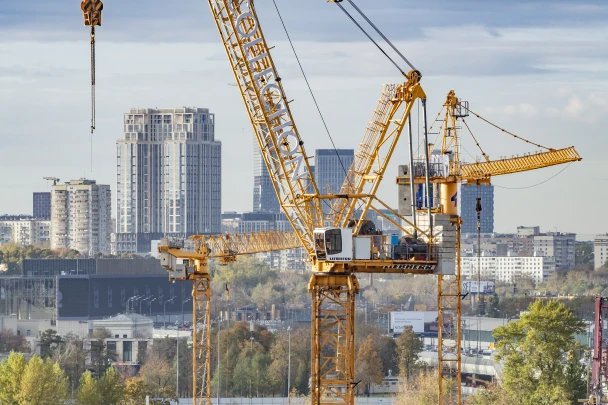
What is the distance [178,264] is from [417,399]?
20.5m

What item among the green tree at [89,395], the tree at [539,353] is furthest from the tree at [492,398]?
the green tree at [89,395]

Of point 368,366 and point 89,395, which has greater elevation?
point 89,395

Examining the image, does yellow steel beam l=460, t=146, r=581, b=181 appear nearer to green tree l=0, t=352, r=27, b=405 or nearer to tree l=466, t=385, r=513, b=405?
tree l=466, t=385, r=513, b=405

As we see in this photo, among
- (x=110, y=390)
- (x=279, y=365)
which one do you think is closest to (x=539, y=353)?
(x=110, y=390)

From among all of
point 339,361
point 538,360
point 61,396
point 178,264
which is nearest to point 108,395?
point 61,396

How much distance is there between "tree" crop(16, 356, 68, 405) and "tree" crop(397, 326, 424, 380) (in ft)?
132

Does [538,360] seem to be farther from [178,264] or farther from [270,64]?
[270,64]

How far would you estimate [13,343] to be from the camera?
A: 18112cm

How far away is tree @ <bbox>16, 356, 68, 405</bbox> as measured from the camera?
114 m

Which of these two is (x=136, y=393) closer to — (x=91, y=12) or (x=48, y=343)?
(x=48, y=343)

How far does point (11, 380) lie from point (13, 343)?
66154mm

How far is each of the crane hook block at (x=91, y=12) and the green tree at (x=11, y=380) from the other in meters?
40.1

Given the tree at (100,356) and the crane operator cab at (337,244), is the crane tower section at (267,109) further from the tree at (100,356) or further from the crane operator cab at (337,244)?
the tree at (100,356)

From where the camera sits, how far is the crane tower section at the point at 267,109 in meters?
78.9
